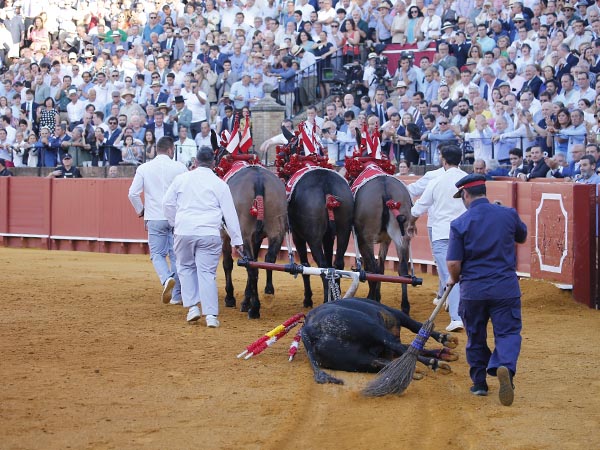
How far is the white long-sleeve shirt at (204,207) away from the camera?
1138 cm

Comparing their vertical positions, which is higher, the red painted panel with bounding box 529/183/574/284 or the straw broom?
the red painted panel with bounding box 529/183/574/284

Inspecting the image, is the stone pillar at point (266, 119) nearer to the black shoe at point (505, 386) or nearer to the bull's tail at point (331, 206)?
the bull's tail at point (331, 206)

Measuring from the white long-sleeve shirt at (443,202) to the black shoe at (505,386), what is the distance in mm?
3824

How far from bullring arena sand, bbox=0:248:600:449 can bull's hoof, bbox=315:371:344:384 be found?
6 centimetres

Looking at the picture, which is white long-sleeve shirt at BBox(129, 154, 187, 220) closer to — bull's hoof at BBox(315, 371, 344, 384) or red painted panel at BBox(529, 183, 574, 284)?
red painted panel at BBox(529, 183, 574, 284)

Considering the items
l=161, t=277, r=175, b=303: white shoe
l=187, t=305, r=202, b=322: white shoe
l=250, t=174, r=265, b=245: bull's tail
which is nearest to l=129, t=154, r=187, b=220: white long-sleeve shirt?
l=161, t=277, r=175, b=303: white shoe

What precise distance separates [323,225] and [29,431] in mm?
6328

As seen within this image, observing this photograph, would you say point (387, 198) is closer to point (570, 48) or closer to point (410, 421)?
point (410, 421)

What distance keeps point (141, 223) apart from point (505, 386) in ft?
50.6

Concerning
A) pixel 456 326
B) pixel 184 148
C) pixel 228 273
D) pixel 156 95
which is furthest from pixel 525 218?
pixel 156 95

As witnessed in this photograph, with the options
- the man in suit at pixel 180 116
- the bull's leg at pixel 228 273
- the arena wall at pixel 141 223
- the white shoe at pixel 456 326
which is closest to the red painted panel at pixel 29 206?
the arena wall at pixel 141 223

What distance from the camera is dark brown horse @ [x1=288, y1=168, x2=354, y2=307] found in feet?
42.0

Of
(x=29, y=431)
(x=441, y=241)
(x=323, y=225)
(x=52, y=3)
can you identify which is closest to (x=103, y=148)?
(x=52, y=3)

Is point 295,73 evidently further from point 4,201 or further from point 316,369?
point 316,369
